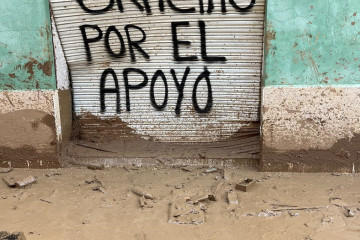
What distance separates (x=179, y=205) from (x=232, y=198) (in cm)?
51

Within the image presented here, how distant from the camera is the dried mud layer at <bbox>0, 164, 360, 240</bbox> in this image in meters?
3.00

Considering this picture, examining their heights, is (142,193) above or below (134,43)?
below

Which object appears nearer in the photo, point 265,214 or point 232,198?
point 265,214

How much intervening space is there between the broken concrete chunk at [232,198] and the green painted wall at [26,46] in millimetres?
2293

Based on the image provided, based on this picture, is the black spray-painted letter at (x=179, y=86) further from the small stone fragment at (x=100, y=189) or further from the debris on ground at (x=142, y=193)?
the small stone fragment at (x=100, y=189)

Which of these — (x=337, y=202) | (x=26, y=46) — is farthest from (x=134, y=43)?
(x=337, y=202)

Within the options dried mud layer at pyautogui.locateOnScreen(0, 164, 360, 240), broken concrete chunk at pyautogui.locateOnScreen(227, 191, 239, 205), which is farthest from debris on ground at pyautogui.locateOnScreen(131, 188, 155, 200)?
broken concrete chunk at pyautogui.locateOnScreen(227, 191, 239, 205)

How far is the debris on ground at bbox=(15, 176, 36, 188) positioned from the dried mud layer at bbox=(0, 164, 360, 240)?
42 millimetres

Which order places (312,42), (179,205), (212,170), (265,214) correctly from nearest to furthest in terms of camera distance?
(265,214) → (179,205) → (312,42) → (212,170)

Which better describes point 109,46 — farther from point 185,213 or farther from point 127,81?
point 185,213

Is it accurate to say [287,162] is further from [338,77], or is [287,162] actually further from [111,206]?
[111,206]

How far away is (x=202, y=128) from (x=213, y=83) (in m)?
0.58

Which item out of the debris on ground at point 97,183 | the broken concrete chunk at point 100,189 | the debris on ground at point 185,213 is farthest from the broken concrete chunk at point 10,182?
the debris on ground at point 185,213

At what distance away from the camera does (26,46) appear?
4.07m
